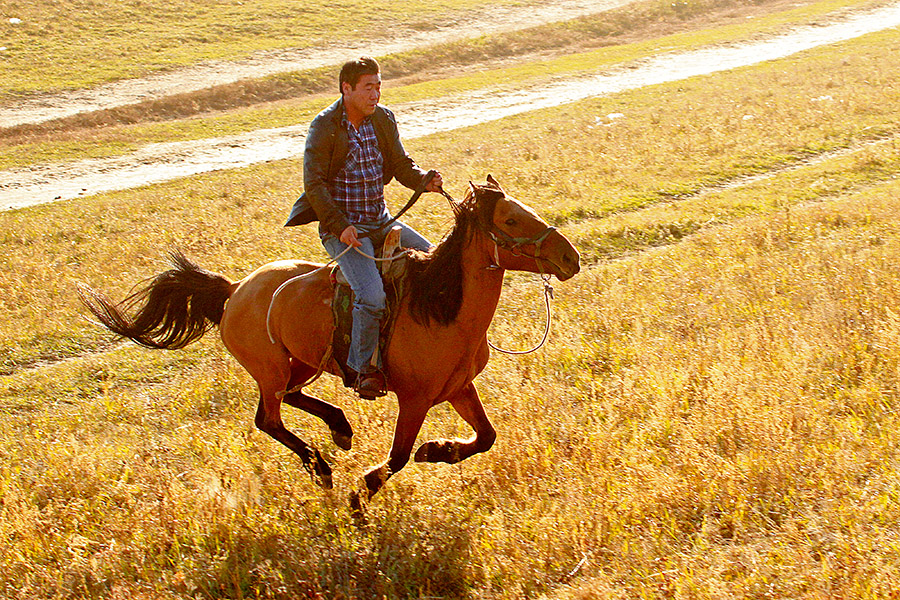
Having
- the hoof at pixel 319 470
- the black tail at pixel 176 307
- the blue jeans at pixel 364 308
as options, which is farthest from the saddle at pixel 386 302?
the black tail at pixel 176 307

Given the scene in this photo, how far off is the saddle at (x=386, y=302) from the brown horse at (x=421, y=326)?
0.07 metres

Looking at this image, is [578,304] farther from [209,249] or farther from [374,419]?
[209,249]

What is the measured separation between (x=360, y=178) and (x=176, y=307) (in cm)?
227

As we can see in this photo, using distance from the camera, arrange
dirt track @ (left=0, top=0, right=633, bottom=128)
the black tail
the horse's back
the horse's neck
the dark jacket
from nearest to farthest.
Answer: the horse's neck
the dark jacket
the horse's back
the black tail
dirt track @ (left=0, top=0, right=633, bottom=128)

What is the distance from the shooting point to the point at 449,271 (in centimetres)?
628

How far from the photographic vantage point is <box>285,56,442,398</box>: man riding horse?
6355 millimetres

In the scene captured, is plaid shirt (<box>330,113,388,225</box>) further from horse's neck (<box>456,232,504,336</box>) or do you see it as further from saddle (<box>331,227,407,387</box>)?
horse's neck (<box>456,232,504,336</box>)

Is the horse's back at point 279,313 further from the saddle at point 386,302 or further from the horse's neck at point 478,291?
the horse's neck at point 478,291

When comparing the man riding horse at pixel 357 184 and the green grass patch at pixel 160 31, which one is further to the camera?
the green grass patch at pixel 160 31

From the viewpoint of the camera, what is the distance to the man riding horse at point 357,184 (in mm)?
6355

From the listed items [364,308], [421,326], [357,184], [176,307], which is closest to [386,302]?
[364,308]

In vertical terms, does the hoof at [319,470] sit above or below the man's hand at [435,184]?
below

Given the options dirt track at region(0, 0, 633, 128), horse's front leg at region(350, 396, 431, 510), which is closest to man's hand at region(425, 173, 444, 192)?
horse's front leg at region(350, 396, 431, 510)

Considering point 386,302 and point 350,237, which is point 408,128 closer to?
point 386,302
